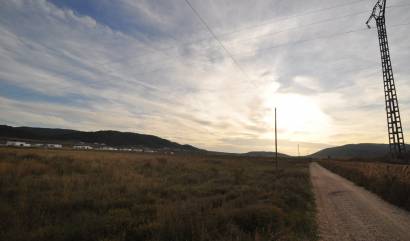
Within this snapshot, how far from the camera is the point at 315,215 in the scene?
12.0 m

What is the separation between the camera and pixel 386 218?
452 inches

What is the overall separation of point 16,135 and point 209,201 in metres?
216

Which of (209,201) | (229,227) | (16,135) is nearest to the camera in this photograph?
(229,227)

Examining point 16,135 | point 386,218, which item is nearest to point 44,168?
point 386,218

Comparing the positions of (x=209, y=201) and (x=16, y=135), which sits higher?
(x=16, y=135)

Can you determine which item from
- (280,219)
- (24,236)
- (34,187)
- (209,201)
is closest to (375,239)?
(280,219)

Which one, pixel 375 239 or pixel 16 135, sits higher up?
pixel 16 135

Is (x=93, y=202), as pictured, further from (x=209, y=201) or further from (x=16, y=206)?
(x=209, y=201)

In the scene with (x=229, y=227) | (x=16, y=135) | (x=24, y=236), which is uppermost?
(x=16, y=135)

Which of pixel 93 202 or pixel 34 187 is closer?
pixel 93 202

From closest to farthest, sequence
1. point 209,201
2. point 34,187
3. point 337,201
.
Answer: point 209,201 < point 34,187 < point 337,201

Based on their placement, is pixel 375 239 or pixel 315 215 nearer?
pixel 375 239

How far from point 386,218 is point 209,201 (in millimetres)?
7588

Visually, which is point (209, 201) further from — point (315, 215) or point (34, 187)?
point (34, 187)
